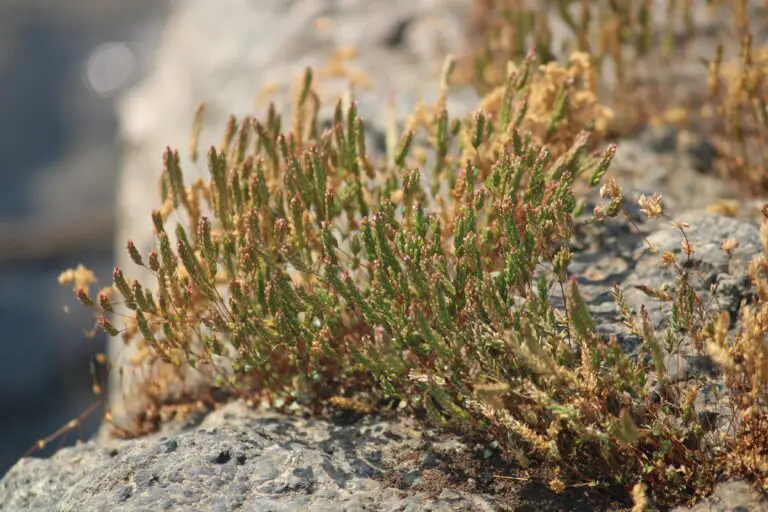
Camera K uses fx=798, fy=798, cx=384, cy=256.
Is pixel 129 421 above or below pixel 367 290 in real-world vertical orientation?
below

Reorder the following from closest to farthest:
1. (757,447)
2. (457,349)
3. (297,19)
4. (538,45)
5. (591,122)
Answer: (757,447) → (457,349) → (591,122) → (538,45) → (297,19)

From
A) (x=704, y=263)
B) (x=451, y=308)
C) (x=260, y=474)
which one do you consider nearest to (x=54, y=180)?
(x=260, y=474)

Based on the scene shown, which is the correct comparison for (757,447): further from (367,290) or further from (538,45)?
(538,45)

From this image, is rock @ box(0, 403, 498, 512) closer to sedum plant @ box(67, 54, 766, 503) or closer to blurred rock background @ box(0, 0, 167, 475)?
sedum plant @ box(67, 54, 766, 503)

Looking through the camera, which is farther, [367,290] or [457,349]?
[367,290]

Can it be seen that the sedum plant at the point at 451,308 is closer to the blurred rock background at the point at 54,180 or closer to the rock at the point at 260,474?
the rock at the point at 260,474

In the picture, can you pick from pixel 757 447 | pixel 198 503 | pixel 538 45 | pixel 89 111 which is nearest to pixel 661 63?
pixel 538 45

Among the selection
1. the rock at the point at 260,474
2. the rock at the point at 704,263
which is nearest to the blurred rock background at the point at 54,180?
the rock at the point at 260,474
